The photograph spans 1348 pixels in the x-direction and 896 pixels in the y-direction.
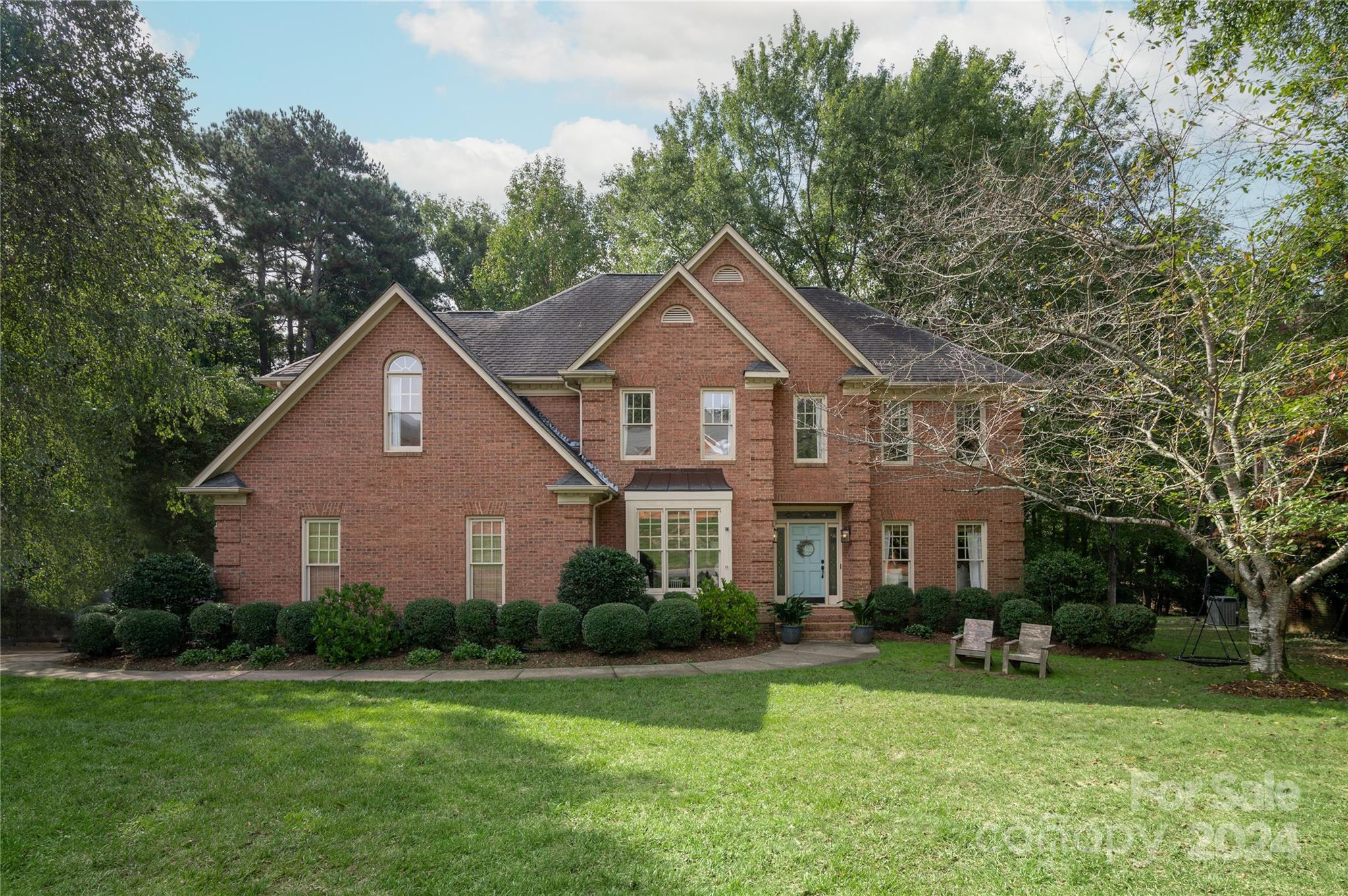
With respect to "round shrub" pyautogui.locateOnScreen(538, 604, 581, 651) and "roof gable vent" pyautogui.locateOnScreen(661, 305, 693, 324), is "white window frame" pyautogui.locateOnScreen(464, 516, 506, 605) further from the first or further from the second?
"roof gable vent" pyautogui.locateOnScreen(661, 305, 693, 324)

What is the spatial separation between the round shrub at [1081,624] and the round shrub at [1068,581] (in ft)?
5.33

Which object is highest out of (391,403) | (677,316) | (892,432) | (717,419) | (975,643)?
(677,316)

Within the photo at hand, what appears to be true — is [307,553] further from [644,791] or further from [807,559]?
[807,559]

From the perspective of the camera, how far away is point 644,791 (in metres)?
7.06

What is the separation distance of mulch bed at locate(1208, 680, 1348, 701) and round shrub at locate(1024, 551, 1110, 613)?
5.43 m

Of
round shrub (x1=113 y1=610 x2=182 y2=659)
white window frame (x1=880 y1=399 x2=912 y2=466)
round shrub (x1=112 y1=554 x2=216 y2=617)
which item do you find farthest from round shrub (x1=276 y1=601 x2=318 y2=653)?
white window frame (x1=880 y1=399 x2=912 y2=466)

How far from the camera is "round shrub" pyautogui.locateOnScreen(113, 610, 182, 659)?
13.9m

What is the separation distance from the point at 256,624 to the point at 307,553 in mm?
2018

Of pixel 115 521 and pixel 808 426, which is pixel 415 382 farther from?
pixel 808 426

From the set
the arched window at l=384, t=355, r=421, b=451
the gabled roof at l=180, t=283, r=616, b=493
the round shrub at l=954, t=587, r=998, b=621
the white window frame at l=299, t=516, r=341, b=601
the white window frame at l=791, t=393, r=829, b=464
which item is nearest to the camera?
the gabled roof at l=180, t=283, r=616, b=493

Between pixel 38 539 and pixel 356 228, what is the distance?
3118 centimetres

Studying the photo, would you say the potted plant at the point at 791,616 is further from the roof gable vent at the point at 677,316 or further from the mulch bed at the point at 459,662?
the roof gable vent at the point at 677,316

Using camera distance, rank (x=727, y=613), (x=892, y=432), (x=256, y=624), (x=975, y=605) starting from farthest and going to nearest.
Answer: (x=892, y=432) → (x=975, y=605) → (x=727, y=613) → (x=256, y=624)

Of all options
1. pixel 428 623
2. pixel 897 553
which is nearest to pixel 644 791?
pixel 428 623
